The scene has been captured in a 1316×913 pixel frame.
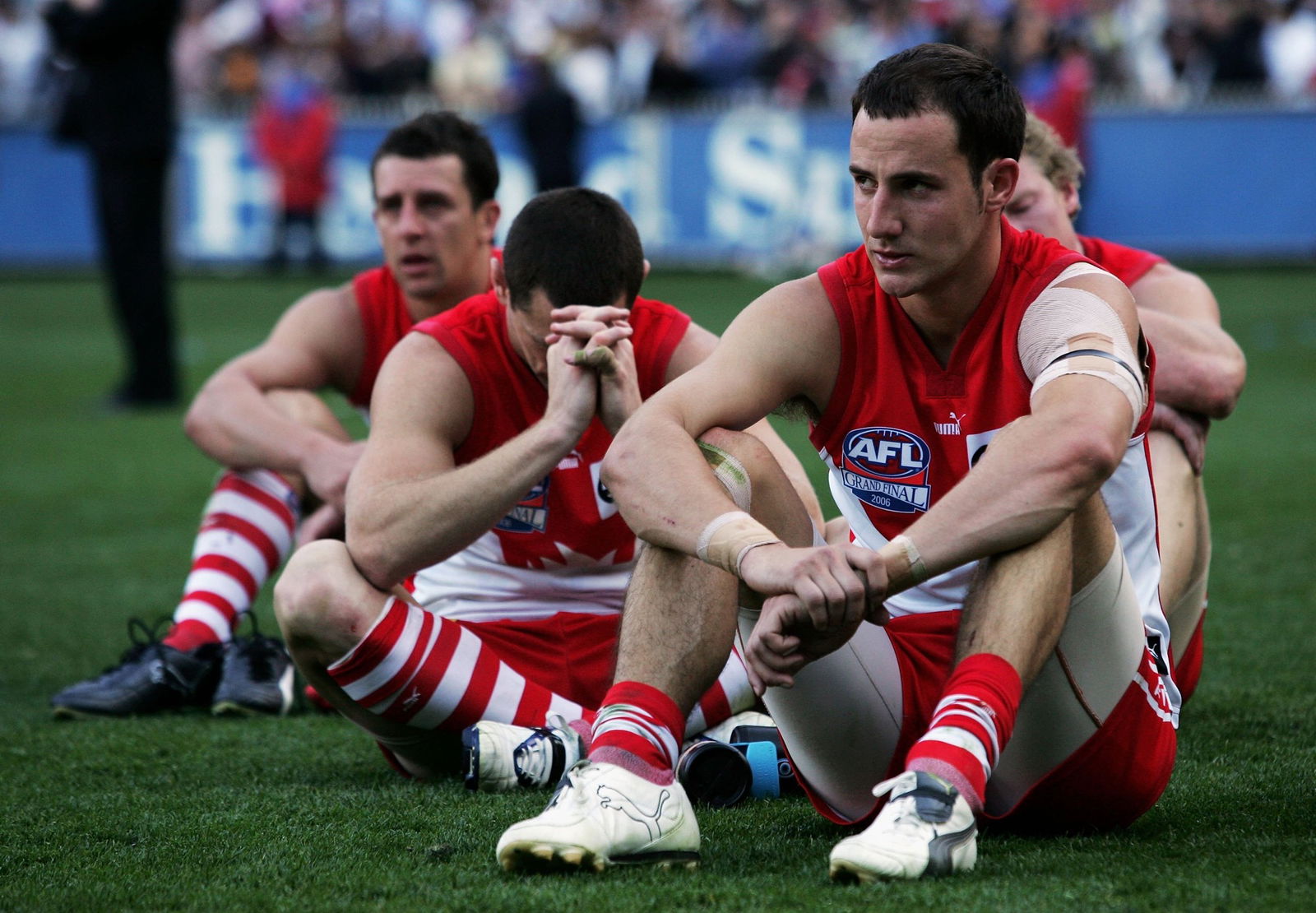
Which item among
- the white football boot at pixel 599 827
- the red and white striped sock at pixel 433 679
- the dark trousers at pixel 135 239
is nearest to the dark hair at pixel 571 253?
the red and white striped sock at pixel 433 679

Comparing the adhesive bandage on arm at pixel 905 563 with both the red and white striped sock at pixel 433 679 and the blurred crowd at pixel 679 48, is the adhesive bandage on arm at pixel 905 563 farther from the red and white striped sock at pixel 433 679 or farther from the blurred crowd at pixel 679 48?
the blurred crowd at pixel 679 48

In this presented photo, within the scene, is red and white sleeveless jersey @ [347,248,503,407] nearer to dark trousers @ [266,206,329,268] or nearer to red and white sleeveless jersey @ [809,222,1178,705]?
red and white sleeveless jersey @ [809,222,1178,705]

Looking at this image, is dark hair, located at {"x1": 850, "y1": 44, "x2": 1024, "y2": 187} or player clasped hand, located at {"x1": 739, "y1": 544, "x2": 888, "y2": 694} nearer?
player clasped hand, located at {"x1": 739, "y1": 544, "x2": 888, "y2": 694}

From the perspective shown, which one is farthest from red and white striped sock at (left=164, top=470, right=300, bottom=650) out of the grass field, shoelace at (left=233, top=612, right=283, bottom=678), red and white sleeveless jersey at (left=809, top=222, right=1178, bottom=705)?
red and white sleeveless jersey at (left=809, top=222, right=1178, bottom=705)

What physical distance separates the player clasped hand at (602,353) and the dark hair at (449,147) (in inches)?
63.7

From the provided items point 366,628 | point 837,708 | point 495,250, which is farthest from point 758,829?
point 495,250

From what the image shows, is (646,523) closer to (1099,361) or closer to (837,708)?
(837,708)

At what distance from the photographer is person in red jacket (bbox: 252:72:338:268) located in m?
19.6

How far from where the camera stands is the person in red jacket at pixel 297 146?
64.2 feet

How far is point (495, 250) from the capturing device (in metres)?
4.66

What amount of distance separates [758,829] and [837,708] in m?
0.37

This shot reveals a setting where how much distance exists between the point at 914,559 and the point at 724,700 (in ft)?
3.86

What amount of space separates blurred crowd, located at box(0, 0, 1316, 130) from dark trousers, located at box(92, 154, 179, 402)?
26.8 ft

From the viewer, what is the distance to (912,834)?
266 cm
